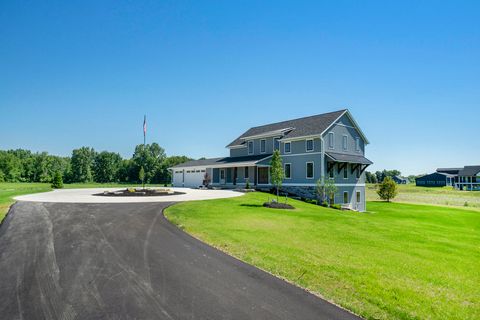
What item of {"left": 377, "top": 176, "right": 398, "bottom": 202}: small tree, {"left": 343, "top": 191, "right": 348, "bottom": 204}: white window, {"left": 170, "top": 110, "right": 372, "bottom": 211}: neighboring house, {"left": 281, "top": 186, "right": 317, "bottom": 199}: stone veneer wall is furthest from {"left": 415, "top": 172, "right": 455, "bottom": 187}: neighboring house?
{"left": 281, "top": 186, "right": 317, "bottom": 199}: stone veneer wall

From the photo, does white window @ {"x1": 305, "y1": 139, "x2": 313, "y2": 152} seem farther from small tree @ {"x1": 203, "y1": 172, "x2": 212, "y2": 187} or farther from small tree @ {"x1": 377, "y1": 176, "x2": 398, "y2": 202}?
small tree @ {"x1": 377, "y1": 176, "x2": 398, "y2": 202}

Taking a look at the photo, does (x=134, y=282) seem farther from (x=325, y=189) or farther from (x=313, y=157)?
(x=313, y=157)

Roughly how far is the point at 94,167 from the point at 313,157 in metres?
79.5

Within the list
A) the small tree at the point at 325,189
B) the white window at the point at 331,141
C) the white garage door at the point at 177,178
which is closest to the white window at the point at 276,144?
the white window at the point at 331,141

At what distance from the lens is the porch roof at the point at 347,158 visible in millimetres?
28737

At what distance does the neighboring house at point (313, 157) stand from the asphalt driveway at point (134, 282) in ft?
73.4

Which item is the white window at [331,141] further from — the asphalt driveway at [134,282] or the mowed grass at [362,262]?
the asphalt driveway at [134,282]

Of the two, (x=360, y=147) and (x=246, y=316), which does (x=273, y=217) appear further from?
(x=360, y=147)

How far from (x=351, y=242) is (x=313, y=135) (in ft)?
67.1

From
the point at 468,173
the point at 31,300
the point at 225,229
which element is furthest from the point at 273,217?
the point at 468,173

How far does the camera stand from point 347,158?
3044 centimetres

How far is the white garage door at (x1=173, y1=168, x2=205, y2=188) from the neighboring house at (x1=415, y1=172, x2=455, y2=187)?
101584 mm

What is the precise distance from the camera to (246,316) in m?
4.46

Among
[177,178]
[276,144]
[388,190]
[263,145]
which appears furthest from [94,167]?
[388,190]
